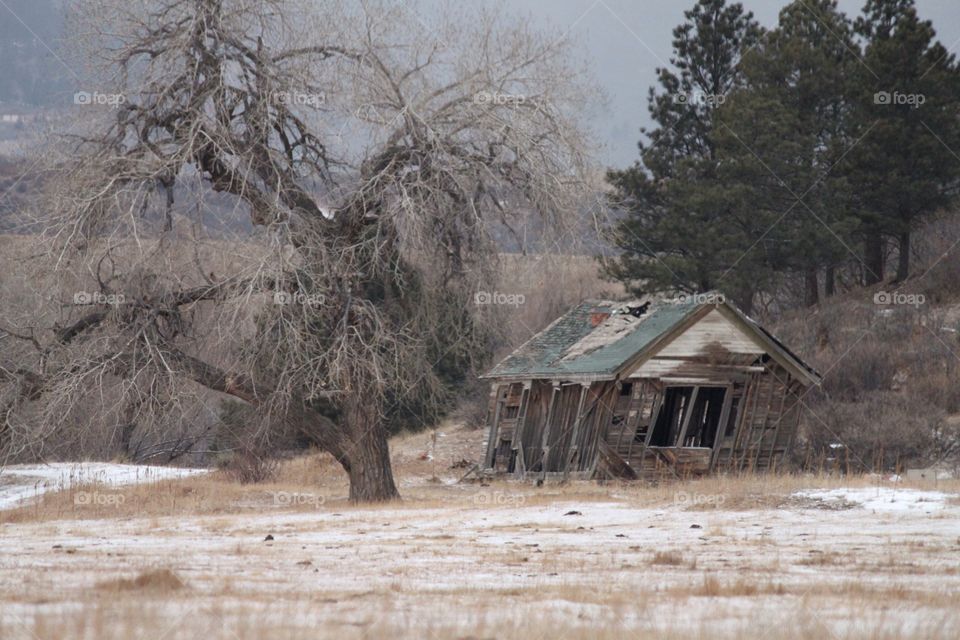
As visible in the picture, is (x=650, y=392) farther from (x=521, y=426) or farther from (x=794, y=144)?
(x=794, y=144)

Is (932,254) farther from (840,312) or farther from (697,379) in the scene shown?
(697,379)

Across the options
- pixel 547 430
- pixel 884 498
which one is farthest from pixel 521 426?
pixel 884 498

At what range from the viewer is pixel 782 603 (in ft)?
26.6

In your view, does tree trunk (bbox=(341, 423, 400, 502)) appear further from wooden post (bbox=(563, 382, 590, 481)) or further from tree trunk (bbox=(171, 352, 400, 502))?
wooden post (bbox=(563, 382, 590, 481))

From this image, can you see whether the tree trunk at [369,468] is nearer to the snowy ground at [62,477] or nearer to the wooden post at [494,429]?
the snowy ground at [62,477]

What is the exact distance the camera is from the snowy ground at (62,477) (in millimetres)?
25562

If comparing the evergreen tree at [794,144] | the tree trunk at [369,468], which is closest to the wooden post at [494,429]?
the tree trunk at [369,468]

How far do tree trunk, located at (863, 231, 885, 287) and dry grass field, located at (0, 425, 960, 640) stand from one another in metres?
28.3

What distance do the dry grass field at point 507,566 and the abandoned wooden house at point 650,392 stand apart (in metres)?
6.56

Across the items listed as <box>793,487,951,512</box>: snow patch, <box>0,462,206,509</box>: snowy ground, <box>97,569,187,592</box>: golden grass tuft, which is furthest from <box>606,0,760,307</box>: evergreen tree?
<box>97,569,187,592</box>: golden grass tuft

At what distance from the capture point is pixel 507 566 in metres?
10.4

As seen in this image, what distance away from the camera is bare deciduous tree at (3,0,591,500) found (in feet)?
59.2

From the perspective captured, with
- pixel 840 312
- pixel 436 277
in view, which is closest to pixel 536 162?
pixel 436 277

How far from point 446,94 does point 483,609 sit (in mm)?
12233
